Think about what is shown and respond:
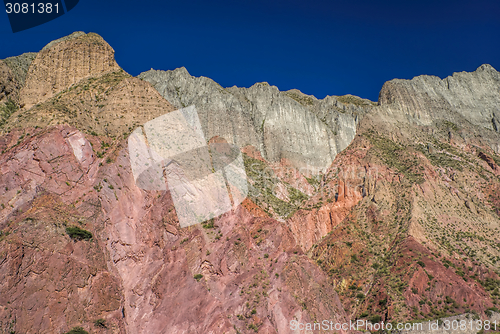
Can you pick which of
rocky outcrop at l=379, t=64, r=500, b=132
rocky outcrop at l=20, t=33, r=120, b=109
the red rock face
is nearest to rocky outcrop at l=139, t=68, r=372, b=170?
rocky outcrop at l=379, t=64, r=500, b=132

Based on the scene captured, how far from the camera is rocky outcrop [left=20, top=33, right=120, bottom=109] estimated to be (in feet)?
177

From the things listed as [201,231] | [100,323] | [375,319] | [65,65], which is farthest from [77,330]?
[375,319]

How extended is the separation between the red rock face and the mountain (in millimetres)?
126

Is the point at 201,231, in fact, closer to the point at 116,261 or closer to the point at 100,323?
the point at 116,261

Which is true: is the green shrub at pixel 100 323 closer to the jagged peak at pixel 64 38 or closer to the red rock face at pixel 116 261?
the red rock face at pixel 116 261

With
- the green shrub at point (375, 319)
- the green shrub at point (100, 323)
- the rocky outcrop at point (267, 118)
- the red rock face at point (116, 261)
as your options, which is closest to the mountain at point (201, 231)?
the red rock face at point (116, 261)

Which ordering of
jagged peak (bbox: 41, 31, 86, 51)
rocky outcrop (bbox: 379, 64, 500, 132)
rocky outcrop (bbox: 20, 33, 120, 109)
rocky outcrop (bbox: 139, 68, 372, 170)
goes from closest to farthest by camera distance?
rocky outcrop (bbox: 20, 33, 120, 109) → jagged peak (bbox: 41, 31, 86, 51) → rocky outcrop (bbox: 139, 68, 372, 170) → rocky outcrop (bbox: 379, 64, 500, 132)

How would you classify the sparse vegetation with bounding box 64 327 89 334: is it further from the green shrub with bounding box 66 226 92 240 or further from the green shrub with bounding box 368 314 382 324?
the green shrub with bounding box 368 314 382 324

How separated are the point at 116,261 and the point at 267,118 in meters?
90.7

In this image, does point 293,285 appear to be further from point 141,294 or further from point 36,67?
point 36,67

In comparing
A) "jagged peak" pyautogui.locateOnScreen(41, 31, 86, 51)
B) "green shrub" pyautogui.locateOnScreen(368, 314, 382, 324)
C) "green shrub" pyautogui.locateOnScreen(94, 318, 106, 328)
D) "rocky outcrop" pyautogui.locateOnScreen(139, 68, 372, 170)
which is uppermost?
"jagged peak" pyautogui.locateOnScreen(41, 31, 86, 51)

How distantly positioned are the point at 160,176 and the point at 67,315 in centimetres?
1852

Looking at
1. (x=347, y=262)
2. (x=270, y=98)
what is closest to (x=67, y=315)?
(x=347, y=262)

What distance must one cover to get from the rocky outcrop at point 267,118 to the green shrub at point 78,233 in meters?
77.9
